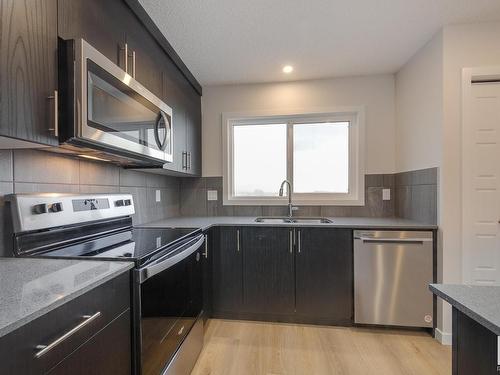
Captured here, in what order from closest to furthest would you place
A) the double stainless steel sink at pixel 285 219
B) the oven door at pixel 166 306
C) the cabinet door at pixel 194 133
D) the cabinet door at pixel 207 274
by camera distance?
1. the oven door at pixel 166 306
2. the cabinet door at pixel 207 274
3. the cabinet door at pixel 194 133
4. the double stainless steel sink at pixel 285 219

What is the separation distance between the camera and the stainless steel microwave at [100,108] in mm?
996

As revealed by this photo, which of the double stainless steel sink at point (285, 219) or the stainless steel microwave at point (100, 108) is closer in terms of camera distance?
the stainless steel microwave at point (100, 108)

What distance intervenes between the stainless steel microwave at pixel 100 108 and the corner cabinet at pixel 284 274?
114 centimetres

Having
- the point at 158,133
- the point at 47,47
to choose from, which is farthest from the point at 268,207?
the point at 47,47

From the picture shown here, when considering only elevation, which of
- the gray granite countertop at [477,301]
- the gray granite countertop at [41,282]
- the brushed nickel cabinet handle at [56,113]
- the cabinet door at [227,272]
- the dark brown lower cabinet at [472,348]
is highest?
the brushed nickel cabinet handle at [56,113]

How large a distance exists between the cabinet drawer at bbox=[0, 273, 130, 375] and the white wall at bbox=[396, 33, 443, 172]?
2.21m

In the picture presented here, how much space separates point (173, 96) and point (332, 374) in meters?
2.24

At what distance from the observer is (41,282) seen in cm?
78

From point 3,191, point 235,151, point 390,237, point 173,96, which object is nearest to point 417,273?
point 390,237

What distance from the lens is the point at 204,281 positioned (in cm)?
211

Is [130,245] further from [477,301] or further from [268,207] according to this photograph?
[268,207]

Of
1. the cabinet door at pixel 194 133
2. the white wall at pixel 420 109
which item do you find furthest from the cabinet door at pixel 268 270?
the white wall at pixel 420 109

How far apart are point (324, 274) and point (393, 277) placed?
0.52 m

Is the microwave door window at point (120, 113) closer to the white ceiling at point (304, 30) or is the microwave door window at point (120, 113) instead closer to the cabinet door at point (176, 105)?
the cabinet door at point (176, 105)
